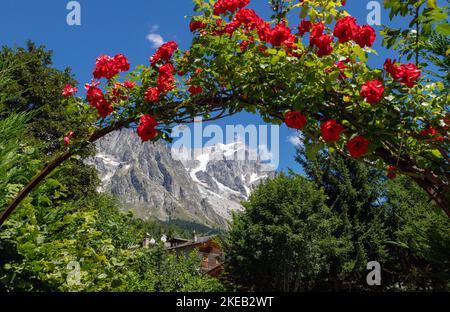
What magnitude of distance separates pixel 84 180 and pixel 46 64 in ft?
27.7

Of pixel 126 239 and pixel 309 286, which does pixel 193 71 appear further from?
pixel 309 286

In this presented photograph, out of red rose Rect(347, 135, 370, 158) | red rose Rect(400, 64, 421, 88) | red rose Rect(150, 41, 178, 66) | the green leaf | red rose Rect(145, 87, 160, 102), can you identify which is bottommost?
red rose Rect(347, 135, 370, 158)

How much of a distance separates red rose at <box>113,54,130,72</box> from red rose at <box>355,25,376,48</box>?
88.5 inches

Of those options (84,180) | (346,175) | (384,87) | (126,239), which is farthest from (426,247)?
→ (84,180)

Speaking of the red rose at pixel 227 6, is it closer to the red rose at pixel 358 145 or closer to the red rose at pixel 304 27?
the red rose at pixel 304 27

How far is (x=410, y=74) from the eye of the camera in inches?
130

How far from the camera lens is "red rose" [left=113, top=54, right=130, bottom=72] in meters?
4.34

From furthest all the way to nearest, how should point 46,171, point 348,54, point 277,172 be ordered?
1. point 277,172
2. point 46,171
3. point 348,54

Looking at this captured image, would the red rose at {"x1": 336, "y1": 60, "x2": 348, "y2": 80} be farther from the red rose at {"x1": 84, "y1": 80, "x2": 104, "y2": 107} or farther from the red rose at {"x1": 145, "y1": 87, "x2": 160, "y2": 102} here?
the red rose at {"x1": 84, "y1": 80, "x2": 104, "y2": 107}

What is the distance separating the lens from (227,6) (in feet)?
13.2

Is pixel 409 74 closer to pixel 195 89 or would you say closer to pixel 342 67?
pixel 342 67

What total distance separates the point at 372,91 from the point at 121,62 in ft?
8.07

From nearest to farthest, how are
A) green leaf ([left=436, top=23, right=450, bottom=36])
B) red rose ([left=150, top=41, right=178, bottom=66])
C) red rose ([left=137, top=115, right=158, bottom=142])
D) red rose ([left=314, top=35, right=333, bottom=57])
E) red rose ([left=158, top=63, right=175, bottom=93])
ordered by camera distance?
green leaf ([left=436, top=23, right=450, bottom=36])
red rose ([left=314, top=35, right=333, bottom=57])
red rose ([left=137, top=115, right=158, bottom=142])
red rose ([left=158, top=63, right=175, bottom=93])
red rose ([left=150, top=41, right=178, bottom=66])

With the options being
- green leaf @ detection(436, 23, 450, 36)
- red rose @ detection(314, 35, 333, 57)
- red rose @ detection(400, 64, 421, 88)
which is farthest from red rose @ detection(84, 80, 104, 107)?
green leaf @ detection(436, 23, 450, 36)
